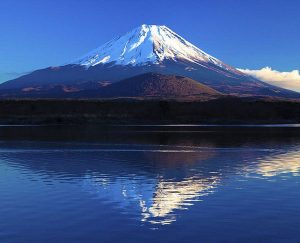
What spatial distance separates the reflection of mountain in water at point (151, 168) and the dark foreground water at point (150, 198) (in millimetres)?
54

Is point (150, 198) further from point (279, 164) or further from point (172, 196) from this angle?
point (279, 164)

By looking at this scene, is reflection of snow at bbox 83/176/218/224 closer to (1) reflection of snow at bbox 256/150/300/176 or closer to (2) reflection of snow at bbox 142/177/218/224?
(2) reflection of snow at bbox 142/177/218/224

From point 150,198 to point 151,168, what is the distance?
11.7m

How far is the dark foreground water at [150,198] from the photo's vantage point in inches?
674

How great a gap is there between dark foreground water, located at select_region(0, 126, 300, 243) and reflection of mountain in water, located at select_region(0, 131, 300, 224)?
5 centimetres

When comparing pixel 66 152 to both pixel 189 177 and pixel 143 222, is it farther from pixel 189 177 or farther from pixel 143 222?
pixel 143 222

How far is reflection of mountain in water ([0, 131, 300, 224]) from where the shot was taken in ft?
75.3

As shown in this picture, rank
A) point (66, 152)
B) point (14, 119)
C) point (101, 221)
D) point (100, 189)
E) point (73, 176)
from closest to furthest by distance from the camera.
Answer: point (101, 221)
point (100, 189)
point (73, 176)
point (66, 152)
point (14, 119)

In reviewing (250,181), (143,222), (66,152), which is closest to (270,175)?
(250,181)

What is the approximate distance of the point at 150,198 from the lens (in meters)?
23.0

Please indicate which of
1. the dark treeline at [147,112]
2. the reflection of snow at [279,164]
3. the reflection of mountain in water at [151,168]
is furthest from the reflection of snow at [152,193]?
the dark treeline at [147,112]

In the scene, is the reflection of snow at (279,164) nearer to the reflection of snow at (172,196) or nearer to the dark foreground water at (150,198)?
the dark foreground water at (150,198)

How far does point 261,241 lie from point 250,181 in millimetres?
12320

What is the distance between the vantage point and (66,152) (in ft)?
152
